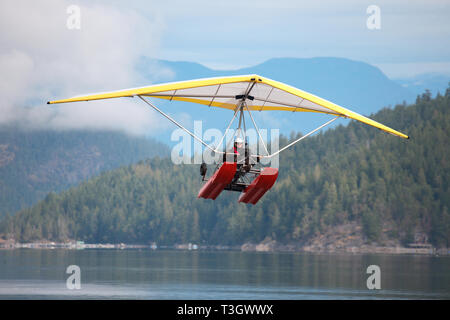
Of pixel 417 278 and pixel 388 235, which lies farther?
pixel 388 235

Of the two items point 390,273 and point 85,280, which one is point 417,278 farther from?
point 85,280

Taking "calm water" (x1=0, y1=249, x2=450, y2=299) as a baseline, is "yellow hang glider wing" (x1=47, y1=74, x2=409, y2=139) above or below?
above
